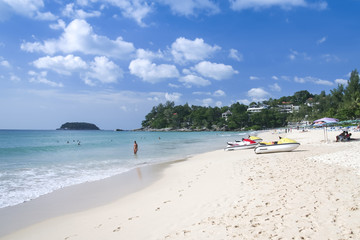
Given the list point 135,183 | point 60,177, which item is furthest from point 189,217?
point 60,177

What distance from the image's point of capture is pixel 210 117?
14025cm

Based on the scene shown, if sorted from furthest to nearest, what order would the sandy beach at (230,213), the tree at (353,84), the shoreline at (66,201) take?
the tree at (353,84) → the shoreline at (66,201) → the sandy beach at (230,213)

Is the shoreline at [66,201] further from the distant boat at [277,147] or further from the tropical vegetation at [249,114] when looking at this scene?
the tropical vegetation at [249,114]

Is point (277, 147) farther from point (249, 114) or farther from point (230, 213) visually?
point (249, 114)

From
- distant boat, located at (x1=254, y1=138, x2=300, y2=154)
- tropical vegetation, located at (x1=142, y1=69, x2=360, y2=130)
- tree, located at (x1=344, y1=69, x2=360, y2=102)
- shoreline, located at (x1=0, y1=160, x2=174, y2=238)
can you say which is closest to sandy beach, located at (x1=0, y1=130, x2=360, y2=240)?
shoreline, located at (x1=0, y1=160, x2=174, y2=238)

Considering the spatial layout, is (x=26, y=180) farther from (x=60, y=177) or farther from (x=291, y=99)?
(x=291, y=99)

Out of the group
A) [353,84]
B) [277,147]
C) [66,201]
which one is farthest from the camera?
[353,84]

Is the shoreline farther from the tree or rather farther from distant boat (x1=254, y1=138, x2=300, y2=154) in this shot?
the tree

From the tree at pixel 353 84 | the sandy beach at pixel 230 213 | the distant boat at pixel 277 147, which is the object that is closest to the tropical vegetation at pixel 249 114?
the tree at pixel 353 84

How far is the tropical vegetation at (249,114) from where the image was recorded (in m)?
81.1

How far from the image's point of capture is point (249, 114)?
5157 inches

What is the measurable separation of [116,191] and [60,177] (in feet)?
17.0

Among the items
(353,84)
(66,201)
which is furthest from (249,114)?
(66,201)

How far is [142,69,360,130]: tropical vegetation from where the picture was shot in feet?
266
